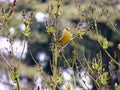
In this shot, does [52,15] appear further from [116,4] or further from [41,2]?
[41,2]

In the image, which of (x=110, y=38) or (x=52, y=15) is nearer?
(x=52, y=15)

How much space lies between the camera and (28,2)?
11.6 meters

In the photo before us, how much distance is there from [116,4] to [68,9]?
1.36 metres

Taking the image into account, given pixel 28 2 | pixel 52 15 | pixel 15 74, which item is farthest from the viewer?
pixel 28 2

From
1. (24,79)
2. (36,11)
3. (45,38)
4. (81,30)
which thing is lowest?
(81,30)

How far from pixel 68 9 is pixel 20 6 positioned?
1.39 metres

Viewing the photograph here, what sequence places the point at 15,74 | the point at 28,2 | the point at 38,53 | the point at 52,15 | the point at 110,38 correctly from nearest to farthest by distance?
the point at 15,74
the point at 52,15
the point at 110,38
the point at 28,2
the point at 38,53

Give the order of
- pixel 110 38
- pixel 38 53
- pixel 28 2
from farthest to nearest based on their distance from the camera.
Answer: pixel 38 53
pixel 28 2
pixel 110 38

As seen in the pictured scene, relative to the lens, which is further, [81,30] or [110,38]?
[110,38]

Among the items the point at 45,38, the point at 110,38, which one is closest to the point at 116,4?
the point at 110,38

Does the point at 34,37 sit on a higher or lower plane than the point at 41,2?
lower

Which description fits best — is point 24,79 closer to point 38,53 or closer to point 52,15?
point 38,53

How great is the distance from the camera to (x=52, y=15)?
288 centimetres

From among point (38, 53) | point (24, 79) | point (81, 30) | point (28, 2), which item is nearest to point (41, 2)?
point (28, 2)
